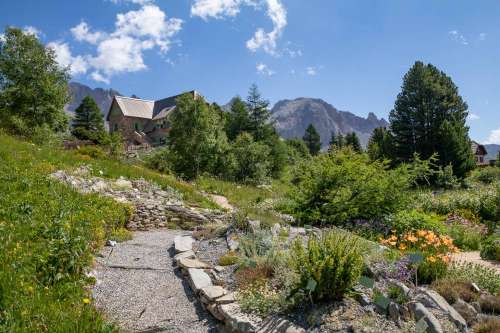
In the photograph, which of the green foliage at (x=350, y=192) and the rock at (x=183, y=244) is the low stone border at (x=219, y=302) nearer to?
the rock at (x=183, y=244)

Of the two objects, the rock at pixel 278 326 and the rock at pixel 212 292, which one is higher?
the rock at pixel 278 326

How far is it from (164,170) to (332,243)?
70.3 ft

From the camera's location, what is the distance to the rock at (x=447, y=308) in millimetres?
3614

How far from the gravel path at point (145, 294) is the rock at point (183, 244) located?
0.21 m

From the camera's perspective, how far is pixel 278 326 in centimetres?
373

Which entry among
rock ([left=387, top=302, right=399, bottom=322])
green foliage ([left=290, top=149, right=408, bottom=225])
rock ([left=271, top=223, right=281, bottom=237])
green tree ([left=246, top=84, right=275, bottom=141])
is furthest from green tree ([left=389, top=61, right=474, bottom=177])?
rock ([left=387, top=302, right=399, bottom=322])

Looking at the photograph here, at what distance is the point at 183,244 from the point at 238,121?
32.1m

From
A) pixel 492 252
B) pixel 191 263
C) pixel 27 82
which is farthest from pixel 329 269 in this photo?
pixel 27 82

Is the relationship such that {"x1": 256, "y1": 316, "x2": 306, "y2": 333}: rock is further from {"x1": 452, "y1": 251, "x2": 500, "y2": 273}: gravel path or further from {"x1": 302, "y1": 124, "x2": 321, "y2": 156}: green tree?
{"x1": 302, "y1": 124, "x2": 321, "y2": 156}: green tree

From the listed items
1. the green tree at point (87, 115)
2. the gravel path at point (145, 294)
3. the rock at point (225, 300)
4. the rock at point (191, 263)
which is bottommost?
the gravel path at point (145, 294)

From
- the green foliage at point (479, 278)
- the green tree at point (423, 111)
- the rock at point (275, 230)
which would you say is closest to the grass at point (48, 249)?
the rock at point (275, 230)

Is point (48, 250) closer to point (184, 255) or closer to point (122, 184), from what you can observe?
point (184, 255)

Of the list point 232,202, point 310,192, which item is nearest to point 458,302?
point 310,192

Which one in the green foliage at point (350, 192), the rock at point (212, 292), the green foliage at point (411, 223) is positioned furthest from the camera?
the green foliage at point (350, 192)
